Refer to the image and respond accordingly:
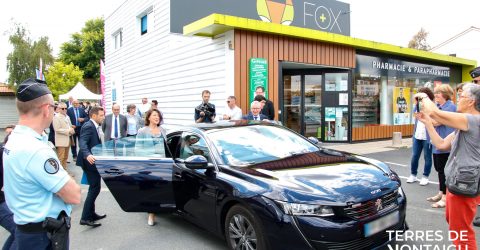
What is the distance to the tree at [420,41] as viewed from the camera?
5191 cm

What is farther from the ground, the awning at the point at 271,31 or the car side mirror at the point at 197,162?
the awning at the point at 271,31

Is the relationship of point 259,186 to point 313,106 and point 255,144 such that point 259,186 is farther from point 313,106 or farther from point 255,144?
point 313,106

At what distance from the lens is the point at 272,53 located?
10.0m

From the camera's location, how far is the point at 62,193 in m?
2.03

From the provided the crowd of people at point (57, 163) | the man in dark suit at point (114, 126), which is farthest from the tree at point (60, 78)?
the crowd of people at point (57, 163)

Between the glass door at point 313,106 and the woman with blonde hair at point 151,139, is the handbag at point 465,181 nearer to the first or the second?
the woman with blonde hair at point 151,139

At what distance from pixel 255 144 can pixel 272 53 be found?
618 centimetres

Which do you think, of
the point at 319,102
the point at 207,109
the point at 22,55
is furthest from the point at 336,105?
the point at 22,55

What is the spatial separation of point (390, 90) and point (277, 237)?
1262 cm

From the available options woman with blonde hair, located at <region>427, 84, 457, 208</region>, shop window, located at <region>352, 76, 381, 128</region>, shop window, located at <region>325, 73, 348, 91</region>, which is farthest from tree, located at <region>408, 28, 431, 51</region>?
woman with blonde hair, located at <region>427, 84, 457, 208</region>

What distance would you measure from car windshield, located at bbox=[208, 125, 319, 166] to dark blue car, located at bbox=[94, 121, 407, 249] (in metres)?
0.01

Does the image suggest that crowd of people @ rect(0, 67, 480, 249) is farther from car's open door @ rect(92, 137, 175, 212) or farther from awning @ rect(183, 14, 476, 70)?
awning @ rect(183, 14, 476, 70)

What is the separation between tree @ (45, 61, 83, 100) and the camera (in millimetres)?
35656

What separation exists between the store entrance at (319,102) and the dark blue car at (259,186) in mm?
7581
